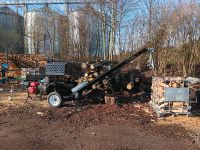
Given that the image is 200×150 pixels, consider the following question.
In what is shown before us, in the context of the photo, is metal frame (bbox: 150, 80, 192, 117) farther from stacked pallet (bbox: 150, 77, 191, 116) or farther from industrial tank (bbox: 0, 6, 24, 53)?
industrial tank (bbox: 0, 6, 24, 53)

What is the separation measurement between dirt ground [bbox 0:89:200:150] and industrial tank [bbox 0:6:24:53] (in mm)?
17855

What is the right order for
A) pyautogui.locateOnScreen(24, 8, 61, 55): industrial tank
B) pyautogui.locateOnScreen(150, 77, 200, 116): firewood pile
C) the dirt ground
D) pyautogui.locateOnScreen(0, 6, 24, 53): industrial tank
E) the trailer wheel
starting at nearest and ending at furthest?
the dirt ground < pyautogui.locateOnScreen(150, 77, 200, 116): firewood pile < the trailer wheel < pyautogui.locateOnScreen(24, 8, 61, 55): industrial tank < pyautogui.locateOnScreen(0, 6, 24, 53): industrial tank

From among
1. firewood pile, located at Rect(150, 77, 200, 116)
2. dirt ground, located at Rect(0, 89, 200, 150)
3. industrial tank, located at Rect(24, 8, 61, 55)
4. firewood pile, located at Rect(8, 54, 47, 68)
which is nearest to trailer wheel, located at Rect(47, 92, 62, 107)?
dirt ground, located at Rect(0, 89, 200, 150)

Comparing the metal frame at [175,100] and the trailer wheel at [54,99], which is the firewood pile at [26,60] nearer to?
the trailer wheel at [54,99]

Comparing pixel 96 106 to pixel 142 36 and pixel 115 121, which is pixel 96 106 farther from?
pixel 142 36

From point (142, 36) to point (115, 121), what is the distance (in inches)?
424

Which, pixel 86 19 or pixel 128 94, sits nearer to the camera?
pixel 128 94

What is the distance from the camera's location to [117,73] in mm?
13305

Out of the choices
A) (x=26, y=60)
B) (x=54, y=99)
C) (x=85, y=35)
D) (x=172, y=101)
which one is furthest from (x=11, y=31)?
(x=172, y=101)

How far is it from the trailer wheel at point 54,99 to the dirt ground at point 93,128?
0.27 metres

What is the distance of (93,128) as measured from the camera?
8609mm

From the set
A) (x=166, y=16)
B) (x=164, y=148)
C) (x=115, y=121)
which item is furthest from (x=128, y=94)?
(x=164, y=148)

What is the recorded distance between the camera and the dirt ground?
24.0 ft

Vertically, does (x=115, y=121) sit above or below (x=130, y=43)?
below
